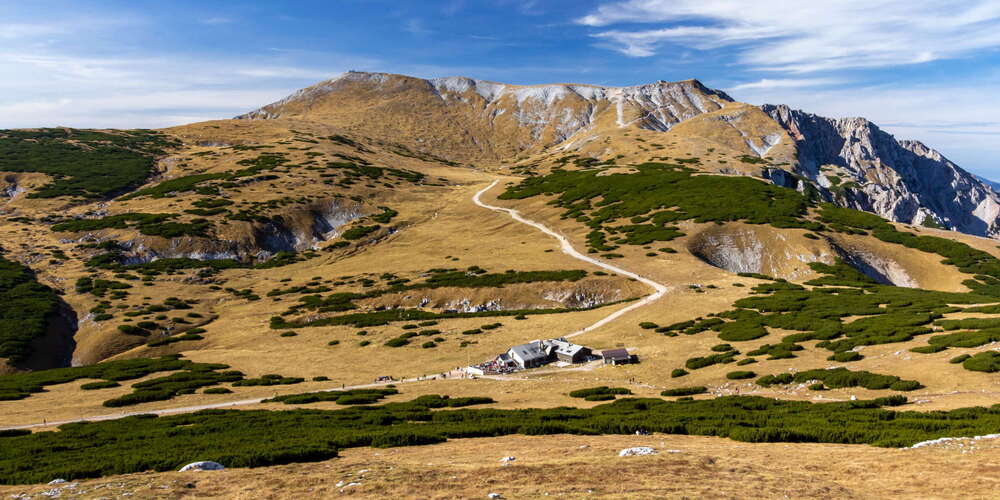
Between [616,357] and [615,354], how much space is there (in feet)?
1.65

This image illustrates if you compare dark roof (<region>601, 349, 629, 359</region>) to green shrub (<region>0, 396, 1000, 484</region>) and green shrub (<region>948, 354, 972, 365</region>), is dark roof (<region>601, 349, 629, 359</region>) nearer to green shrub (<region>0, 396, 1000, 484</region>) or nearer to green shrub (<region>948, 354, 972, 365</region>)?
green shrub (<region>0, 396, 1000, 484</region>)

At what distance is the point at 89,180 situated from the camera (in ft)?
490

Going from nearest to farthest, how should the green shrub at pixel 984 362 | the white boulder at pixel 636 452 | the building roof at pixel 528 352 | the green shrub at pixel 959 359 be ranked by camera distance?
the white boulder at pixel 636 452, the green shrub at pixel 984 362, the green shrub at pixel 959 359, the building roof at pixel 528 352

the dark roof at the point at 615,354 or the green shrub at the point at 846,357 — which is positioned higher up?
the green shrub at the point at 846,357

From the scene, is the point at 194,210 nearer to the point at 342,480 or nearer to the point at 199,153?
the point at 199,153

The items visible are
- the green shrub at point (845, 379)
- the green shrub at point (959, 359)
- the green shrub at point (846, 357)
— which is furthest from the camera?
the green shrub at point (846, 357)

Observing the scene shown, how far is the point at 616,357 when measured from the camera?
4916 centimetres

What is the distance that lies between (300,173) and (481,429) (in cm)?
14755

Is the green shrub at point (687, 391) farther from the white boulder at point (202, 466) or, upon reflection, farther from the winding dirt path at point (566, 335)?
the white boulder at point (202, 466)

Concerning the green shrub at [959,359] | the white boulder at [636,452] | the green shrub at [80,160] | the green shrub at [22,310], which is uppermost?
the green shrub at [80,160]

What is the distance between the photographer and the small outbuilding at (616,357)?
49125 millimetres

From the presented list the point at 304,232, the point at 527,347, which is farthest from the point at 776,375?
the point at 304,232

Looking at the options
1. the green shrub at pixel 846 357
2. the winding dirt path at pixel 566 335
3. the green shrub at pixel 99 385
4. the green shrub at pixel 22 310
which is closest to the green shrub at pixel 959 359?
the green shrub at pixel 846 357

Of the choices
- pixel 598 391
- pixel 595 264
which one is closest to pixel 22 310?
pixel 598 391
